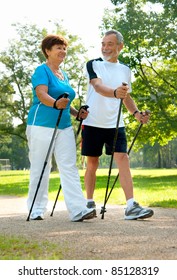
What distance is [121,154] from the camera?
717 cm

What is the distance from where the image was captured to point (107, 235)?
217 inches

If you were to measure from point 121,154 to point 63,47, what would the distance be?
4.80ft

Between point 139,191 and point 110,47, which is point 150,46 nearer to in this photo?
point 139,191

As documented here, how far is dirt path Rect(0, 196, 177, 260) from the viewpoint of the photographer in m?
4.57

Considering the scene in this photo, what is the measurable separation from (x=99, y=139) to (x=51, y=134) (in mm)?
646

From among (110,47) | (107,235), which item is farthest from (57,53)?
(107,235)

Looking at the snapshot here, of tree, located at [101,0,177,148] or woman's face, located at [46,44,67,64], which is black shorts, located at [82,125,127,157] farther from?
tree, located at [101,0,177,148]

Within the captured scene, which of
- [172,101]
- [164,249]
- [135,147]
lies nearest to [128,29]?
[172,101]

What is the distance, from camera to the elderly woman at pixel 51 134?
22.1 ft

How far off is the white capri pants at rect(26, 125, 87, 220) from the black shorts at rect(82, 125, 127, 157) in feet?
0.85

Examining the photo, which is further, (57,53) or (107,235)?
(57,53)

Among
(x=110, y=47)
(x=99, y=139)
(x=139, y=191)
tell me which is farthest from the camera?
(x=139, y=191)

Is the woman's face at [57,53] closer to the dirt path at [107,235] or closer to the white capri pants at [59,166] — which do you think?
the white capri pants at [59,166]

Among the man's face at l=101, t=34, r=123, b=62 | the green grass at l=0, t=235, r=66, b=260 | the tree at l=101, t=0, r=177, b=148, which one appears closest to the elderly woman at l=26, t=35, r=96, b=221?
the man's face at l=101, t=34, r=123, b=62
